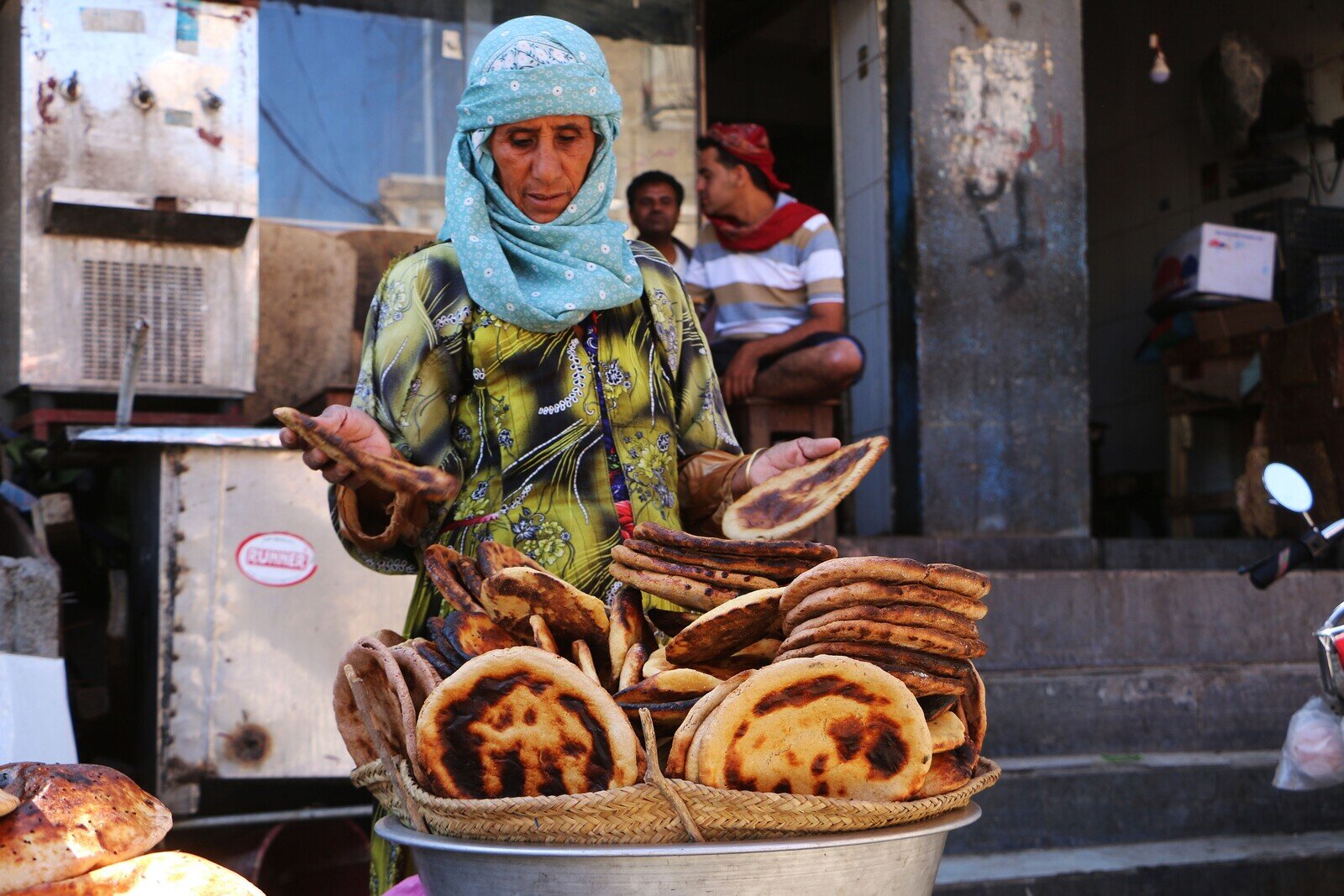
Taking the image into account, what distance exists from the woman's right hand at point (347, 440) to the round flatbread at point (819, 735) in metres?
0.73

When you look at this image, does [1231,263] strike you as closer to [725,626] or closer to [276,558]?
[276,558]

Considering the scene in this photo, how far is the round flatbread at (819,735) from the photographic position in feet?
4.41

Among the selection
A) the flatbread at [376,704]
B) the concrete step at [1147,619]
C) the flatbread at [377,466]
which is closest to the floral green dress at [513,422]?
the flatbread at [377,466]

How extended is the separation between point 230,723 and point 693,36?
376cm

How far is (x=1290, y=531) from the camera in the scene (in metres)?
6.14

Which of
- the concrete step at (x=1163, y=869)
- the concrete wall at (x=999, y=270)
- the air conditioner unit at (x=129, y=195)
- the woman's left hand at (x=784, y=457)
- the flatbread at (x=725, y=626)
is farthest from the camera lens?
the concrete wall at (x=999, y=270)

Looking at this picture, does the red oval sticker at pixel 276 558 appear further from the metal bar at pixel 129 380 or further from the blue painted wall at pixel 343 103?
the blue painted wall at pixel 343 103

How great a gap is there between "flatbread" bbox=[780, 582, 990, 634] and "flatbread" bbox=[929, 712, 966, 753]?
0.14m

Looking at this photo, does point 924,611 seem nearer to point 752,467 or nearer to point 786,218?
point 752,467

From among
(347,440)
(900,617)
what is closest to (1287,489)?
(900,617)

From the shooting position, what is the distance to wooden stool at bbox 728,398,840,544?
4.88m

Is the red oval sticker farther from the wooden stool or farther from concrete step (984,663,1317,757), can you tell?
concrete step (984,663,1317,757)

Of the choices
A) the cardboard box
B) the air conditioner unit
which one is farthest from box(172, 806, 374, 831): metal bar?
the cardboard box

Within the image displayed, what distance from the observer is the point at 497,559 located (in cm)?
167
